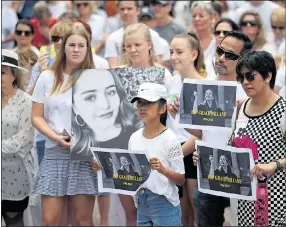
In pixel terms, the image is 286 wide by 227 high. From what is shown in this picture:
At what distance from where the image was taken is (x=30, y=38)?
34.4 feet

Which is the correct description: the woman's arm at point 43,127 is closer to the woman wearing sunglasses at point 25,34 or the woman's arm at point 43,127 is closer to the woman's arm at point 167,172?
the woman's arm at point 167,172

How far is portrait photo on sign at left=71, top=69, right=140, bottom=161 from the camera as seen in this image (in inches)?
301

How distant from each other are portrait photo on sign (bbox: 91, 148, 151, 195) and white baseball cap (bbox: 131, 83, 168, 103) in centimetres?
51

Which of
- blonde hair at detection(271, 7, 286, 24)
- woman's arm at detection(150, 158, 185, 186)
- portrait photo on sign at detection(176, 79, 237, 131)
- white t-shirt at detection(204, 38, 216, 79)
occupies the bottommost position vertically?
woman's arm at detection(150, 158, 185, 186)

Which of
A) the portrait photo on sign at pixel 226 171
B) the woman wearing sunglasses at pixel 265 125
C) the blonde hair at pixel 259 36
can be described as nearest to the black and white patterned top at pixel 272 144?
the woman wearing sunglasses at pixel 265 125

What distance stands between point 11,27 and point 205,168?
719cm

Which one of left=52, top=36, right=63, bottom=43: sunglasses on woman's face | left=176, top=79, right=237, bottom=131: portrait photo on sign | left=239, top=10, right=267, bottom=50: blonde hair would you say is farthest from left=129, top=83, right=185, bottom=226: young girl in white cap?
left=239, top=10, right=267, bottom=50: blonde hair

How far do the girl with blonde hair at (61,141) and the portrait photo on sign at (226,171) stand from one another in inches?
59.6

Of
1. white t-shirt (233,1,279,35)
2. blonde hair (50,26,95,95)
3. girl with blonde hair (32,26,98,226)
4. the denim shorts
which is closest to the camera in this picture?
the denim shorts

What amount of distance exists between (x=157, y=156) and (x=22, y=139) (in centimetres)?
168

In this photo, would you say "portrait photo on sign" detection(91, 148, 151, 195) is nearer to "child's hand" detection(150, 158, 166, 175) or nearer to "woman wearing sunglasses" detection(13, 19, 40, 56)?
"child's hand" detection(150, 158, 166, 175)

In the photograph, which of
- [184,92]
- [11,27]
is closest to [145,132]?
[184,92]

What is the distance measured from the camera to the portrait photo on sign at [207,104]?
691 centimetres

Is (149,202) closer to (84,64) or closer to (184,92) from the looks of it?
(184,92)
